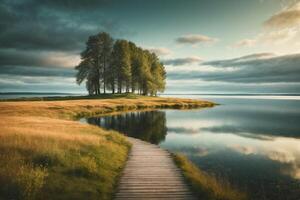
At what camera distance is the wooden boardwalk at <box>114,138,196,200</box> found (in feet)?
35.9

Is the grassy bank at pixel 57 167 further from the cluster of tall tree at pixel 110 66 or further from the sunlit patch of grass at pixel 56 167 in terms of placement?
the cluster of tall tree at pixel 110 66

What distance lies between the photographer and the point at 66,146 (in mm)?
16625

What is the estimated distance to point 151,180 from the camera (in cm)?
1279

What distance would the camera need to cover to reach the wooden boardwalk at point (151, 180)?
1093 cm

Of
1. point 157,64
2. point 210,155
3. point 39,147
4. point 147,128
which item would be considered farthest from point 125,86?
point 39,147

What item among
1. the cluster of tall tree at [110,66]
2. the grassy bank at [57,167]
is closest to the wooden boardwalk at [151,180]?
the grassy bank at [57,167]

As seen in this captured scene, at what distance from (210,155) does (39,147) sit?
1495cm

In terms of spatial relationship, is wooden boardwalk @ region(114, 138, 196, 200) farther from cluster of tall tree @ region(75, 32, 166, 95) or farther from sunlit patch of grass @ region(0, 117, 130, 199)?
cluster of tall tree @ region(75, 32, 166, 95)

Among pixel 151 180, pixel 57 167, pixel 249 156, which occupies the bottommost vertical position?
pixel 249 156

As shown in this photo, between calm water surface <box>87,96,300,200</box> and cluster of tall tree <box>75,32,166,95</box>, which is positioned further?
cluster of tall tree <box>75,32,166,95</box>

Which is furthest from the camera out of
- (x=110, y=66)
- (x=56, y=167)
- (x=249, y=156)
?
(x=110, y=66)

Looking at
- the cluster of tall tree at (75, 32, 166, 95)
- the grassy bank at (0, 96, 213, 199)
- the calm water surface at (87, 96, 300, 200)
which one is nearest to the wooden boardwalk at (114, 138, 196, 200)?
the grassy bank at (0, 96, 213, 199)

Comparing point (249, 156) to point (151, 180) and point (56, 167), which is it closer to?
point (151, 180)

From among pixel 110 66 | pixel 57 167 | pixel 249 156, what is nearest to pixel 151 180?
pixel 57 167
